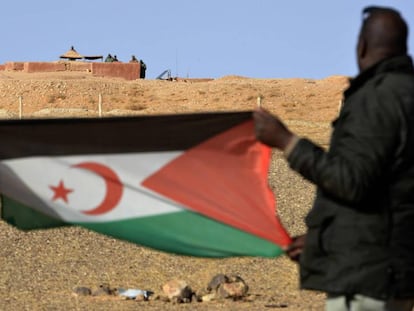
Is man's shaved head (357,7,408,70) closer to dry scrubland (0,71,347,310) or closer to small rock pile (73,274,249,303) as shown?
dry scrubland (0,71,347,310)

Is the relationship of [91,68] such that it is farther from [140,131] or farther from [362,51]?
[362,51]

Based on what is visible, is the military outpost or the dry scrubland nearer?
the dry scrubland

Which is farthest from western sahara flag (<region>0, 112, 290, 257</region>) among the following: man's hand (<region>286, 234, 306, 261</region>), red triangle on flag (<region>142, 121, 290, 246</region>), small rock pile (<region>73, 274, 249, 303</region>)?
small rock pile (<region>73, 274, 249, 303</region>)

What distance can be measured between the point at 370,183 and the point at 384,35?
0.54 metres

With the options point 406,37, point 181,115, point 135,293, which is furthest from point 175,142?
point 135,293

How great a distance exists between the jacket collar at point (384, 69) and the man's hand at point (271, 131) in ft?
0.83

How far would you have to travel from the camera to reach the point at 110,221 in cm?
469

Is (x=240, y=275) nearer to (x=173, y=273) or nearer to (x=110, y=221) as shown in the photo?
(x=173, y=273)

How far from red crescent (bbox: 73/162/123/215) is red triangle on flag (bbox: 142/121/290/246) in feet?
0.41

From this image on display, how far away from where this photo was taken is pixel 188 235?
465 cm

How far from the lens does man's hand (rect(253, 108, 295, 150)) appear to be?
3850 mm

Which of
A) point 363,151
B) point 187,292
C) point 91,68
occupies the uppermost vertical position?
point 91,68

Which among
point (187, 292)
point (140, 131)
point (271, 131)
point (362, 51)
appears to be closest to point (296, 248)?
point (271, 131)

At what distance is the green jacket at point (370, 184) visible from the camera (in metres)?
3.62
